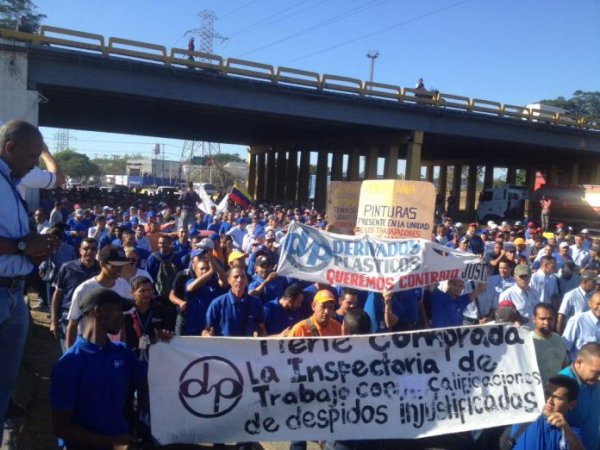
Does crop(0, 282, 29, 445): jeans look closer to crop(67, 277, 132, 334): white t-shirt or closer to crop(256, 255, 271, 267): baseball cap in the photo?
crop(67, 277, 132, 334): white t-shirt

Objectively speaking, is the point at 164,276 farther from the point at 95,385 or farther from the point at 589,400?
the point at 589,400

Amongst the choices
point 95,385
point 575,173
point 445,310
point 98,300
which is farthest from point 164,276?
point 575,173

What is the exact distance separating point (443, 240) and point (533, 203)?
80.9ft

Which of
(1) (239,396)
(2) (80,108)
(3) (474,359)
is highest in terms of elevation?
(2) (80,108)

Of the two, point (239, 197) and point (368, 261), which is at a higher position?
point (239, 197)

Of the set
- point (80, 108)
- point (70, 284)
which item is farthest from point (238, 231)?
point (80, 108)

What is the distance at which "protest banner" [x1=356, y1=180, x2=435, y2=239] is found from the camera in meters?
7.51

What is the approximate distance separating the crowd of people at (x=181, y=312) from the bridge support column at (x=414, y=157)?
66.1 ft

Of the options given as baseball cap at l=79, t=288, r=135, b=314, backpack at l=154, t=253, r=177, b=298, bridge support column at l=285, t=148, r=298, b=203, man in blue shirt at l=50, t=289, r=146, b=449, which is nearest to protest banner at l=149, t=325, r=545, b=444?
man in blue shirt at l=50, t=289, r=146, b=449

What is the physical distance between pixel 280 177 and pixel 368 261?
3732 cm

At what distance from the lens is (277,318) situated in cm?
600

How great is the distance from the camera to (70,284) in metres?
5.99

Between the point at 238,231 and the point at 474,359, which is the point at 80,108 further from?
the point at 474,359

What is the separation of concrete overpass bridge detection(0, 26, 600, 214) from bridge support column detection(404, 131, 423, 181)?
58 millimetres
